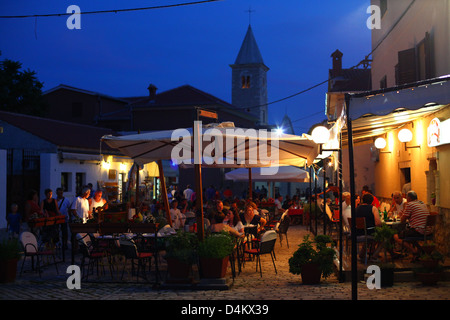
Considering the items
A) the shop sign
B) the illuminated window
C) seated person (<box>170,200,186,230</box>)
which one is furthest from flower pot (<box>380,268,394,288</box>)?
the illuminated window

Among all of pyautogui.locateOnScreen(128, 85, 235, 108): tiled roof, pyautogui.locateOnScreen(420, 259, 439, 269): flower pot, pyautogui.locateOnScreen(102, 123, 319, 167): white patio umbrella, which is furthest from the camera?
pyautogui.locateOnScreen(128, 85, 235, 108): tiled roof

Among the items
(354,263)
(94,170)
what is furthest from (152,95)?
(354,263)

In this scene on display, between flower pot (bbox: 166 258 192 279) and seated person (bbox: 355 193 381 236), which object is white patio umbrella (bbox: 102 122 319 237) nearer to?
flower pot (bbox: 166 258 192 279)

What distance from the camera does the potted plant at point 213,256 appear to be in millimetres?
8305

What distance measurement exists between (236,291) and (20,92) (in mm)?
36549

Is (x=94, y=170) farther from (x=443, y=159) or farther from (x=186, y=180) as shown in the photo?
(x=443, y=159)

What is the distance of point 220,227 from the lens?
963cm

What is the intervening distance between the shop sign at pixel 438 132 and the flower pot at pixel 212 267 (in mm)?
5050

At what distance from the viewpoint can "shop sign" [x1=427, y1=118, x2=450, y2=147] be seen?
970 cm

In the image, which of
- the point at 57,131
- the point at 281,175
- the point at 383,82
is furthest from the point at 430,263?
the point at 57,131

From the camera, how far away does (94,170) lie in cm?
2756

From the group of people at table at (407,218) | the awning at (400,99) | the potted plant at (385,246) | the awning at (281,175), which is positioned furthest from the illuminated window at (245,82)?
the awning at (400,99)

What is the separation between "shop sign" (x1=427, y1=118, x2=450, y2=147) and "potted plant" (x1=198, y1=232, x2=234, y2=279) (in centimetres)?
489

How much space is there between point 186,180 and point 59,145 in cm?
1820
